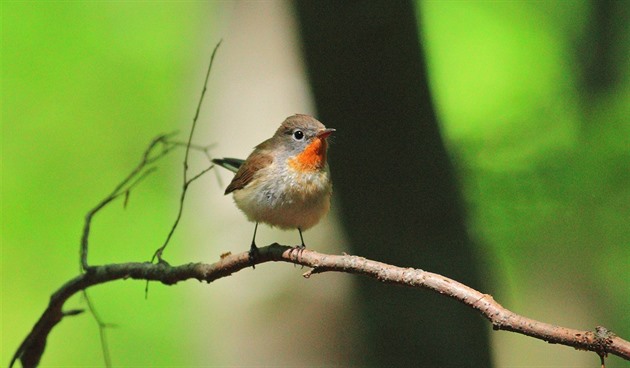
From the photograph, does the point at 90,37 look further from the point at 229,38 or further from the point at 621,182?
the point at 621,182

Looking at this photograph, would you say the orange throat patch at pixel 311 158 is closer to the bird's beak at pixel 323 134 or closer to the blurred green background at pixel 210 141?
the bird's beak at pixel 323 134

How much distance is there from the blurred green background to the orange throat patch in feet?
5.18

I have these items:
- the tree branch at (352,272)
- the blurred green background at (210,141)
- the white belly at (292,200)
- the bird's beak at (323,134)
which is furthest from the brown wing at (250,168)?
the blurred green background at (210,141)

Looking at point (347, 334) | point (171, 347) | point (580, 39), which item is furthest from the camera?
Answer: point (171, 347)

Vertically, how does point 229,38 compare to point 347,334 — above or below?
above

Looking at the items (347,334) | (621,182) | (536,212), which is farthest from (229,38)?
(621,182)

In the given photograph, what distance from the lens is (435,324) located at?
12.7 ft

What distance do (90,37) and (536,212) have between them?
5523 mm

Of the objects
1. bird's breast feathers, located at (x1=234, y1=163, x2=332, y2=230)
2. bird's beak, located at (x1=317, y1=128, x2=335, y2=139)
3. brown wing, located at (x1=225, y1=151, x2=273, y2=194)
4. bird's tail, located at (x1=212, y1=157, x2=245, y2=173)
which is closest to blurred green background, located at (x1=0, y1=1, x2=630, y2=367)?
bird's tail, located at (x1=212, y1=157, x2=245, y2=173)

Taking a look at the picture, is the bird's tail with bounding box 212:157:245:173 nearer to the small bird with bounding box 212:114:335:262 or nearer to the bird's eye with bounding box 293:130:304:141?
the small bird with bounding box 212:114:335:262

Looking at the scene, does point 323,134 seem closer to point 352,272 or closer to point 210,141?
point 352,272

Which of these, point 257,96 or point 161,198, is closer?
point 257,96

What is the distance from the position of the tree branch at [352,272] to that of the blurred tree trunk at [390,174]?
53.9 inches

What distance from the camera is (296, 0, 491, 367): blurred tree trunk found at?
3861 millimetres
